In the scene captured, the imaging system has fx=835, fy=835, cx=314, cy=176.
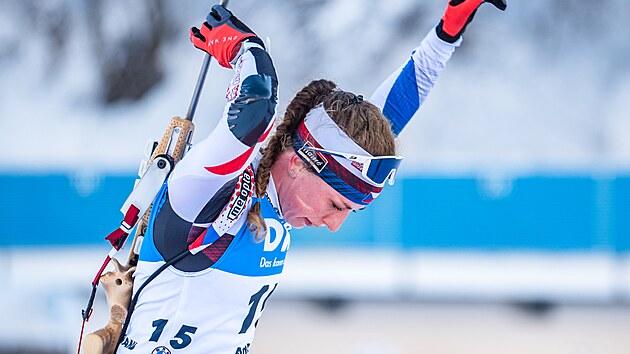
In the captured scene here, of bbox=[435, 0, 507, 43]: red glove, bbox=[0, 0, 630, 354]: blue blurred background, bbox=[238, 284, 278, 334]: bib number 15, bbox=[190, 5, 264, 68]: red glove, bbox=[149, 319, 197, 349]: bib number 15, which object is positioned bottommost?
bbox=[149, 319, 197, 349]: bib number 15

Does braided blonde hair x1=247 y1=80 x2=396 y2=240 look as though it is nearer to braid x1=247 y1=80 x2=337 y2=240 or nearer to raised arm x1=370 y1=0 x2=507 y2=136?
braid x1=247 y1=80 x2=337 y2=240

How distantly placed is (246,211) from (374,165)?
230 millimetres

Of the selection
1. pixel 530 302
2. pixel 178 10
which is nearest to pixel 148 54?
pixel 178 10

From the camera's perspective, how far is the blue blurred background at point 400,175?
175 inches

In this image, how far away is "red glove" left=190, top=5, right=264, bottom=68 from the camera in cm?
135

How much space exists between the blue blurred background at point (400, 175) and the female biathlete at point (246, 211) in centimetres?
18

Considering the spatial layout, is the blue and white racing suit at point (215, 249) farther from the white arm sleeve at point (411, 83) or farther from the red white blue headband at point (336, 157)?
the white arm sleeve at point (411, 83)

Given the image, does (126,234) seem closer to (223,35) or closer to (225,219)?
(225,219)

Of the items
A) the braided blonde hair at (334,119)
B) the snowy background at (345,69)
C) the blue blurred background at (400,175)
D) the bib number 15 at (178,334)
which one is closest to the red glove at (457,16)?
the blue blurred background at (400,175)

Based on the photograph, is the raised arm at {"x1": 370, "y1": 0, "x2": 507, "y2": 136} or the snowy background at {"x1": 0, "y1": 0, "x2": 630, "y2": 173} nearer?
the raised arm at {"x1": 370, "y1": 0, "x2": 507, "y2": 136}

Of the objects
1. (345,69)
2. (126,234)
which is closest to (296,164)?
(126,234)

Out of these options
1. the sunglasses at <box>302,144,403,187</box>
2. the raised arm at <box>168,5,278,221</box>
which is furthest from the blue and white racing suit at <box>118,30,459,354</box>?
the sunglasses at <box>302,144,403,187</box>

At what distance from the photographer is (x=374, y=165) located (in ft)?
4.64

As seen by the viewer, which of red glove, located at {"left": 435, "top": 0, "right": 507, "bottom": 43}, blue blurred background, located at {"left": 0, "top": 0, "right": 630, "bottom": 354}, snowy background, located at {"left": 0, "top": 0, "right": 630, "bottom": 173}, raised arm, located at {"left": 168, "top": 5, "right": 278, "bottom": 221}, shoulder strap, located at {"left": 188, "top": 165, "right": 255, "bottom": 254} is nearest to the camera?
raised arm, located at {"left": 168, "top": 5, "right": 278, "bottom": 221}
